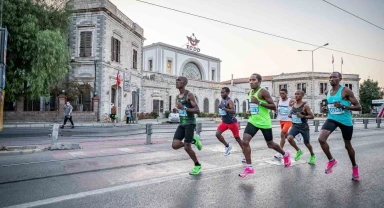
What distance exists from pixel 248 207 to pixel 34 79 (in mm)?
19949

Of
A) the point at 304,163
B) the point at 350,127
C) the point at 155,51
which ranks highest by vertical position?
the point at 155,51

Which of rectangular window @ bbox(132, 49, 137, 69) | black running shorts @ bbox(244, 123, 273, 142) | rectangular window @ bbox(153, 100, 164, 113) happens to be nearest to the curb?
black running shorts @ bbox(244, 123, 273, 142)

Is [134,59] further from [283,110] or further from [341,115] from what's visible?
[341,115]

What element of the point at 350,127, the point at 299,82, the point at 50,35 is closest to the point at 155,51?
the point at 50,35

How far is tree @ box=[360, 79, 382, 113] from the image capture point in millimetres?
68562

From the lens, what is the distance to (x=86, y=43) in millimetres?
24750

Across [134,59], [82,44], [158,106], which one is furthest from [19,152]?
[158,106]

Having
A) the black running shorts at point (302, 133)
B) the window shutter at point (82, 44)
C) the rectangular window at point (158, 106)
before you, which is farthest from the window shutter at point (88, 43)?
the black running shorts at point (302, 133)

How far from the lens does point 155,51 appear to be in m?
46.4

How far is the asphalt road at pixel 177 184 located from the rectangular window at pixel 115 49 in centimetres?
2029

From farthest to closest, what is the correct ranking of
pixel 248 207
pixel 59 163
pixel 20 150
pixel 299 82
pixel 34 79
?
pixel 299 82
pixel 34 79
pixel 20 150
pixel 59 163
pixel 248 207

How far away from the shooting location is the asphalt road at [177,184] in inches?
146

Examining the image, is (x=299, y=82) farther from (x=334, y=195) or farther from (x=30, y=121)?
(x=334, y=195)

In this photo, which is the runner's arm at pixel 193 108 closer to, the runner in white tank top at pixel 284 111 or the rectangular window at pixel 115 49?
the runner in white tank top at pixel 284 111
